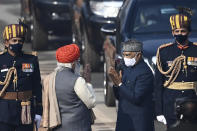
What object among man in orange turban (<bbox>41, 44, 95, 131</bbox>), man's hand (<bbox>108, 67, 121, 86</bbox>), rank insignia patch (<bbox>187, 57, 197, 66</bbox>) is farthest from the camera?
rank insignia patch (<bbox>187, 57, 197, 66</bbox>)

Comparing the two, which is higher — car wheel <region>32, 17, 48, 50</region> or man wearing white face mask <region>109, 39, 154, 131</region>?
man wearing white face mask <region>109, 39, 154, 131</region>

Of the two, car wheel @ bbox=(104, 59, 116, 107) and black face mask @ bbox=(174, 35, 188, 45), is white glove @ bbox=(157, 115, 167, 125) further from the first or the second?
car wheel @ bbox=(104, 59, 116, 107)

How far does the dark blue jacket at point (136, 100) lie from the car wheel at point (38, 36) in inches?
476

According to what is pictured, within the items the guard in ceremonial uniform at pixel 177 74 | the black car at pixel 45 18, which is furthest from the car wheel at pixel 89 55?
the guard in ceremonial uniform at pixel 177 74

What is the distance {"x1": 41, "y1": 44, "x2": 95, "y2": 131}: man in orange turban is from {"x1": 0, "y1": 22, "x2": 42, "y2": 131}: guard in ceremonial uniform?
2.38 ft

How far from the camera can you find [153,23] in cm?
1530

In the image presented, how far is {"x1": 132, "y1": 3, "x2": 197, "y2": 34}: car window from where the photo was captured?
49.5 feet

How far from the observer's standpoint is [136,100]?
11.3 meters

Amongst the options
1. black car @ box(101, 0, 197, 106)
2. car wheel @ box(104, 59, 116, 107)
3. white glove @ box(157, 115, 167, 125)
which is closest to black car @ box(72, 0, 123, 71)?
car wheel @ box(104, 59, 116, 107)

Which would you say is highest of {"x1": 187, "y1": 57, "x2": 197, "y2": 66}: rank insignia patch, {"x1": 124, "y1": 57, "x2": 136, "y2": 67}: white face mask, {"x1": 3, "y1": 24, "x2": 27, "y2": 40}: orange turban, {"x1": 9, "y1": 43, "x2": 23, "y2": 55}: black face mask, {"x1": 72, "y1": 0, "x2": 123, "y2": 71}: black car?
{"x1": 3, "y1": 24, "x2": 27, "y2": 40}: orange turban

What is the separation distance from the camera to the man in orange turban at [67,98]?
1045 cm

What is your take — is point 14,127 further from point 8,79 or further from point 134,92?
point 134,92

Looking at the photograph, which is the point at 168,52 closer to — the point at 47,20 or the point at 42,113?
the point at 42,113

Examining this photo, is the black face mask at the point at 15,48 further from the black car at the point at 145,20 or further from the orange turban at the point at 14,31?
the black car at the point at 145,20
